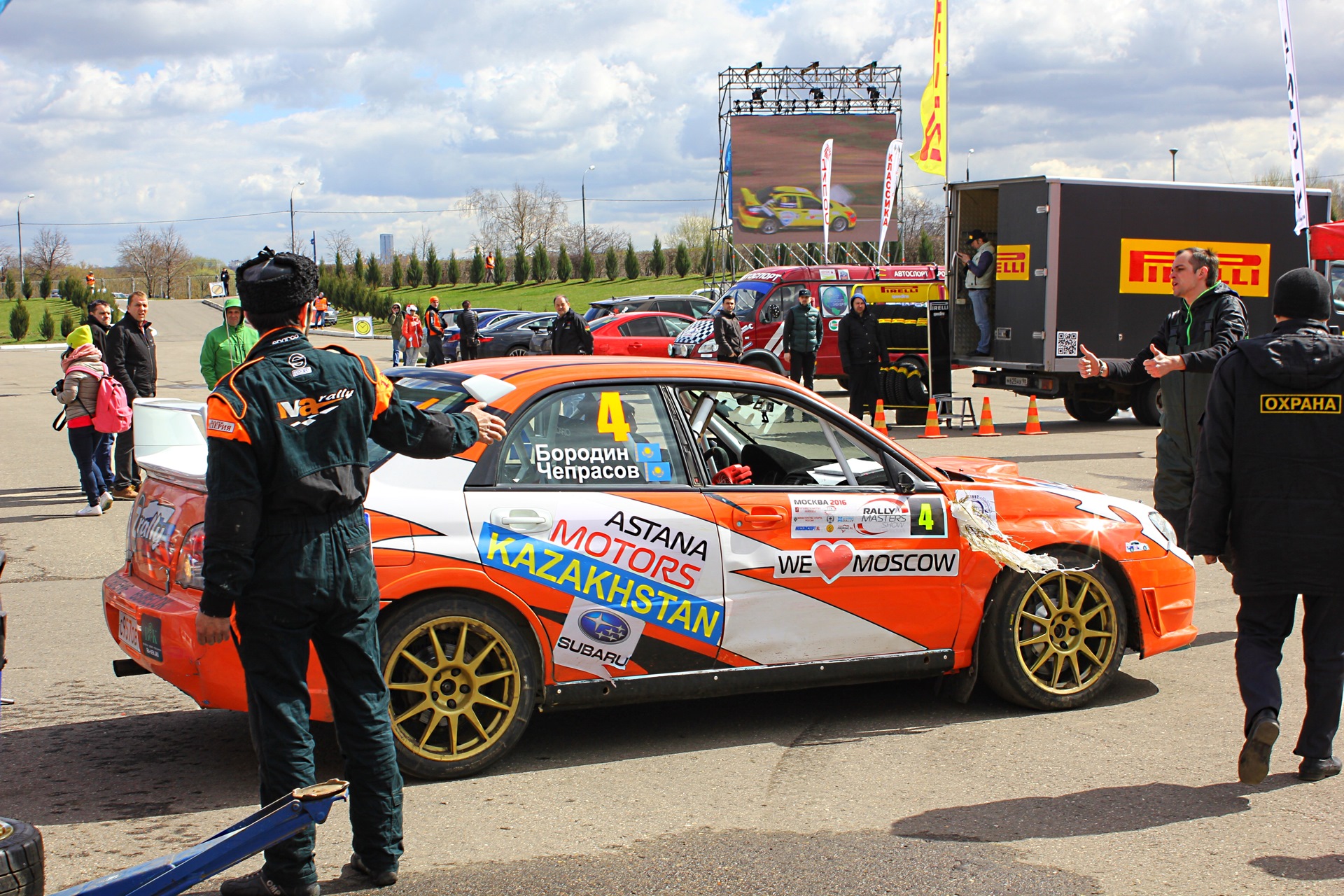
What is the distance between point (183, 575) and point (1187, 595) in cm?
426

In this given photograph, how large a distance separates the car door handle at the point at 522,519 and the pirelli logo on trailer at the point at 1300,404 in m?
2.65

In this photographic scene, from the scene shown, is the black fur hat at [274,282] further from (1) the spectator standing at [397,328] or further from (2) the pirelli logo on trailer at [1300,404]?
(1) the spectator standing at [397,328]

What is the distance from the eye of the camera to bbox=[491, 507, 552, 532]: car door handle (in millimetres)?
4426

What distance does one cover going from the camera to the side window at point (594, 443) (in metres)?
4.58

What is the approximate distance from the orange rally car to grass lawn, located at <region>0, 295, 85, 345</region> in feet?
146

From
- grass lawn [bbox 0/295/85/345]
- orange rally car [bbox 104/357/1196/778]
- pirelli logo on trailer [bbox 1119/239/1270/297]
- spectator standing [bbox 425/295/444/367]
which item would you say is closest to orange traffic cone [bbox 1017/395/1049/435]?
pirelli logo on trailer [bbox 1119/239/1270/297]

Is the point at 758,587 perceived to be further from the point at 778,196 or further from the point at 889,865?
the point at 778,196

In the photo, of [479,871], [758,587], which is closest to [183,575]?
[479,871]

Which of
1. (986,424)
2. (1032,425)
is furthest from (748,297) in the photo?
(1032,425)

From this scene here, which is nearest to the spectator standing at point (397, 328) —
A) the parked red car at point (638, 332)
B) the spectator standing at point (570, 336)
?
the parked red car at point (638, 332)

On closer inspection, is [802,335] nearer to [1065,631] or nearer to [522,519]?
[1065,631]

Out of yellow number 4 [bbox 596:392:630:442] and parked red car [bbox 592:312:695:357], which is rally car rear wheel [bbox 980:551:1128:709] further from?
parked red car [bbox 592:312:695:357]

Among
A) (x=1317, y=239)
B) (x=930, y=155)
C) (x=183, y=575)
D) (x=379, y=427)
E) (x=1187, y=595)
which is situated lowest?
(x=1187, y=595)

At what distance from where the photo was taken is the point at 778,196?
51.9m
